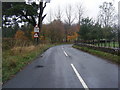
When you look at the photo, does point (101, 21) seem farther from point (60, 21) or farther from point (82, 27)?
point (60, 21)

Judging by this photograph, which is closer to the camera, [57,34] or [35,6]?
[35,6]

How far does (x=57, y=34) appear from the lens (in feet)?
226

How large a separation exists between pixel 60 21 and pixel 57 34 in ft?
32.3

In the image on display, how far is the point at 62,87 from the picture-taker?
5.70 m

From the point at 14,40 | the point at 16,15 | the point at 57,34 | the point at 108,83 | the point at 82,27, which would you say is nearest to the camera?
the point at 108,83

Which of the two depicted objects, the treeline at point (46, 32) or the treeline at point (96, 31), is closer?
the treeline at point (96, 31)

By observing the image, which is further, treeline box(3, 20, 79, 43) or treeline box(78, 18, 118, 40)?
treeline box(3, 20, 79, 43)

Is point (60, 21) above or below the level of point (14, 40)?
above

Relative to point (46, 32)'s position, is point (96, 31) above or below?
below

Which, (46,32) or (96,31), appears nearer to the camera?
(96,31)

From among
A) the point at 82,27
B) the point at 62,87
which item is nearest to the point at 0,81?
the point at 62,87

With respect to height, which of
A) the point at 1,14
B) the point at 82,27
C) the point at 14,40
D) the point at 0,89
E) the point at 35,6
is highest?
the point at 35,6

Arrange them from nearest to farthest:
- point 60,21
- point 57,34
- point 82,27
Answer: point 82,27 < point 57,34 < point 60,21

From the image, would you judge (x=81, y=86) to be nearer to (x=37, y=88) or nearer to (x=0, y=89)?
(x=37, y=88)
